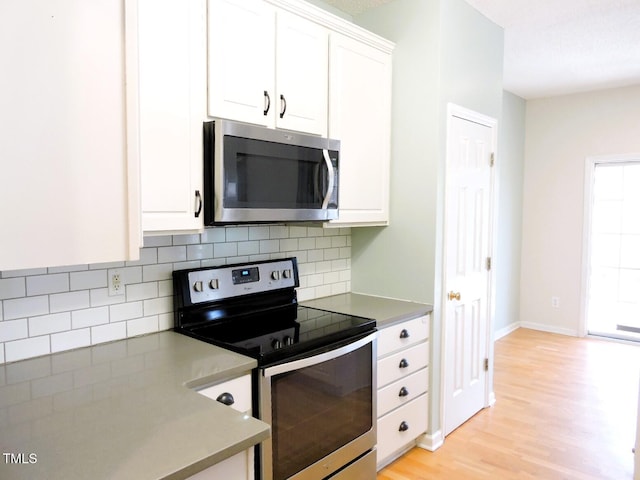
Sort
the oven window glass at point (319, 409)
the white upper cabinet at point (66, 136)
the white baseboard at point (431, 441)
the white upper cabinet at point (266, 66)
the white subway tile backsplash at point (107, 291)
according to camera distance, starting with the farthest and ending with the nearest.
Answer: the white baseboard at point (431, 441), the white upper cabinet at point (266, 66), the oven window glass at point (319, 409), the white subway tile backsplash at point (107, 291), the white upper cabinet at point (66, 136)

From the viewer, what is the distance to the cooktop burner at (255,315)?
187cm

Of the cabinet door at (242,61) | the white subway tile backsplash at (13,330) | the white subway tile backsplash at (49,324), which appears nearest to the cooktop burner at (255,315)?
the white subway tile backsplash at (49,324)

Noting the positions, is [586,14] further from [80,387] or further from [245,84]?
[80,387]

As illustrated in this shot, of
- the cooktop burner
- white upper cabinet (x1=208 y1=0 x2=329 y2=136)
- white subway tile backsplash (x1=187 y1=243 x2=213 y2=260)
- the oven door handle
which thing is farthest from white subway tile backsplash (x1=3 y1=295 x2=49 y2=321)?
white upper cabinet (x1=208 y1=0 x2=329 y2=136)

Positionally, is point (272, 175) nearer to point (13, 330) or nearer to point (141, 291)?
point (141, 291)

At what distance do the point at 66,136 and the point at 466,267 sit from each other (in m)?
2.46

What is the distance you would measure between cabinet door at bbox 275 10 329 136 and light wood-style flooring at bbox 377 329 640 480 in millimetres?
1874

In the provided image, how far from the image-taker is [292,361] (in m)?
1.80

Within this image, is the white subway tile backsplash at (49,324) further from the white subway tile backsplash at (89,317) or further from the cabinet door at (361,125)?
the cabinet door at (361,125)

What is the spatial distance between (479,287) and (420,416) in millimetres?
951

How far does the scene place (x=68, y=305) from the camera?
1789 millimetres

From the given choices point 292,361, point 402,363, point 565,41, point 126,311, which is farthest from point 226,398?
point 565,41

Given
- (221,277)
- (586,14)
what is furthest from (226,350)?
(586,14)

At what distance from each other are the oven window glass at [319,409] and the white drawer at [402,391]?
0.16m
